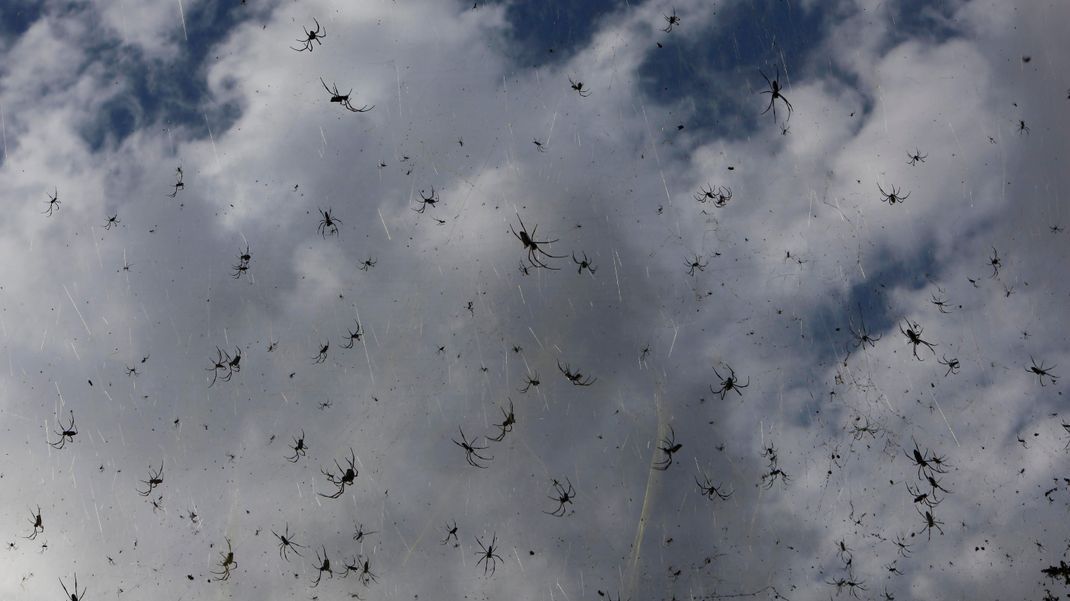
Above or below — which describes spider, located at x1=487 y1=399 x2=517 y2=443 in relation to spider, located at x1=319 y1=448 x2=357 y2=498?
above

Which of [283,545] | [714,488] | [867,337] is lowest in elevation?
[283,545]

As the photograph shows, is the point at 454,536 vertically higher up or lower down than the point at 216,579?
higher up

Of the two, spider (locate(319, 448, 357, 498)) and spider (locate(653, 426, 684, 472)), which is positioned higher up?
spider (locate(653, 426, 684, 472))

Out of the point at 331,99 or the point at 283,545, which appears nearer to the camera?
the point at 331,99

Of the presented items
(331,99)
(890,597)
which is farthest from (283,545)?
(890,597)

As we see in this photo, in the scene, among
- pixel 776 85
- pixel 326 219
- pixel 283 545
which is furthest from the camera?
pixel 283 545

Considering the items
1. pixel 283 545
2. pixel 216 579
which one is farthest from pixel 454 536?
pixel 216 579

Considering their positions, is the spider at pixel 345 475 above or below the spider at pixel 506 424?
below

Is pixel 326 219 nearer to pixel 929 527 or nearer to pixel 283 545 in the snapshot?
pixel 283 545

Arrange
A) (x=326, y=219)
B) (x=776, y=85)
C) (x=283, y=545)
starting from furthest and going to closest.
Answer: (x=283, y=545) → (x=326, y=219) → (x=776, y=85)
